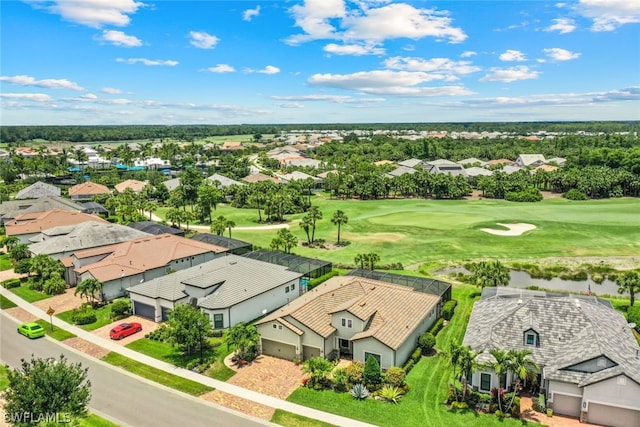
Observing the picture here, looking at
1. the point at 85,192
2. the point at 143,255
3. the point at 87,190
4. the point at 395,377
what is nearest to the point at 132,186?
the point at 87,190

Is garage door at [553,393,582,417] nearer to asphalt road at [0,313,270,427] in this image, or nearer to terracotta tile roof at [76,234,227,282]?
asphalt road at [0,313,270,427]

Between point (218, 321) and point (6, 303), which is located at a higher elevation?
point (218, 321)

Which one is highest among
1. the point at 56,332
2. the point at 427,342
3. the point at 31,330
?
the point at 427,342

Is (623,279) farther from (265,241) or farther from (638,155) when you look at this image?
(638,155)

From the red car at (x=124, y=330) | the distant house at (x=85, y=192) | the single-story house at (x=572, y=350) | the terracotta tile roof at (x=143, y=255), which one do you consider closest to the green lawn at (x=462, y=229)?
the terracotta tile roof at (x=143, y=255)

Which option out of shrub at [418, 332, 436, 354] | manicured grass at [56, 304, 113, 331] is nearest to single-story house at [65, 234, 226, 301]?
manicured grass at [56, 304, 113, 331]

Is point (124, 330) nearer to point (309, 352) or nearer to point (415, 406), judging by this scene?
point (309, 352)
